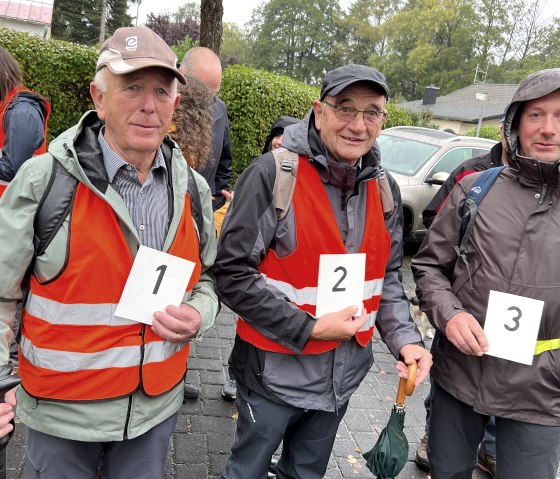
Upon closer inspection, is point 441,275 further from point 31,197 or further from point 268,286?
point 31,197

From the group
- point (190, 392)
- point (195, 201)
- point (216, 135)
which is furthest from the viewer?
point (216, 135)

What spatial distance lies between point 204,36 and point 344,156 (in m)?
6.34

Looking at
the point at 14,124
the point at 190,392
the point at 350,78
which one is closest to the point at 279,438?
the point at 350,78

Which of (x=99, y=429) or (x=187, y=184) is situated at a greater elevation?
(x=187, y=184)

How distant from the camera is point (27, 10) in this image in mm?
24156

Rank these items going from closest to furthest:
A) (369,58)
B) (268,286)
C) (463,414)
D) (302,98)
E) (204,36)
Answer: (268,286), (463,414), (204,36), (302,98), (369,58)

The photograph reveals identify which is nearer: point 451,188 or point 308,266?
point 308,266

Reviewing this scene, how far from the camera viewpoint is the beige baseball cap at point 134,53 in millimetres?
1692

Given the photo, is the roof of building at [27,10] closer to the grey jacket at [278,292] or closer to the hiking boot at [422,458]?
the hiking boot at [422,458]

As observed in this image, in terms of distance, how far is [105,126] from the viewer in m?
1.84

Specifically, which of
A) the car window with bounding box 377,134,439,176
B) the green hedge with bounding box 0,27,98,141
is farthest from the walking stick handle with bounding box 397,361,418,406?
the green hedge with bounding box 0,27,98,141

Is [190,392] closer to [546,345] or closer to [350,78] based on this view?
[546,345]

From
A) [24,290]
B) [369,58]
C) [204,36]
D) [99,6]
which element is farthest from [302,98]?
[369,58]

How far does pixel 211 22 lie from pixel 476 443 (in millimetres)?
6951
